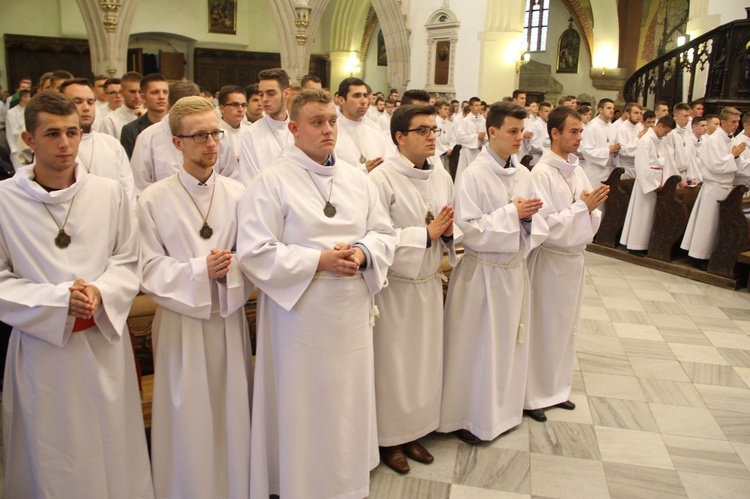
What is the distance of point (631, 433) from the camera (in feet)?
13.3

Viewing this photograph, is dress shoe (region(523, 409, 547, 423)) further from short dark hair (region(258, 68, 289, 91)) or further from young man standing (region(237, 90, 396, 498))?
short dark hair (region(258, 68, 289, 91))

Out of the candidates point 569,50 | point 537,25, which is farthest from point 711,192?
point 537,25

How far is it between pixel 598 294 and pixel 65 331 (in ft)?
18.5

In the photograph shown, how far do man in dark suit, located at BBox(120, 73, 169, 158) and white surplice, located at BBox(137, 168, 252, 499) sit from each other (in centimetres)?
220

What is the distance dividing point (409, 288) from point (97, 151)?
2118 millimetres

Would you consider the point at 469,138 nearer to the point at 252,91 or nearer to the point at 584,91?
the point at 252,91

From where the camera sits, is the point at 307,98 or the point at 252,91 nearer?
the point at 307,98

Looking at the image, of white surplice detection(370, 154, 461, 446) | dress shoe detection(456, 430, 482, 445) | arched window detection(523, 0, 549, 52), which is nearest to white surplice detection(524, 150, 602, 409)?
dress shoe detection(456, 430, 482, 445)

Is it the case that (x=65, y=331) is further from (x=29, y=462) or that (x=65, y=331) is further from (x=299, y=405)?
(x=299, y=405)

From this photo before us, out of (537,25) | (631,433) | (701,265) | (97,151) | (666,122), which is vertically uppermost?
(537,25)

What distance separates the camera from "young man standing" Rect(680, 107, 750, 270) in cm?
760

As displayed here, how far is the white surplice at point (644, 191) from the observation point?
8.18 meters

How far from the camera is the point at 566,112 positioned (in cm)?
410

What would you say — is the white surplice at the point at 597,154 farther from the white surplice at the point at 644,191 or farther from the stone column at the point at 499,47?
the stone column at the point at 499,47
